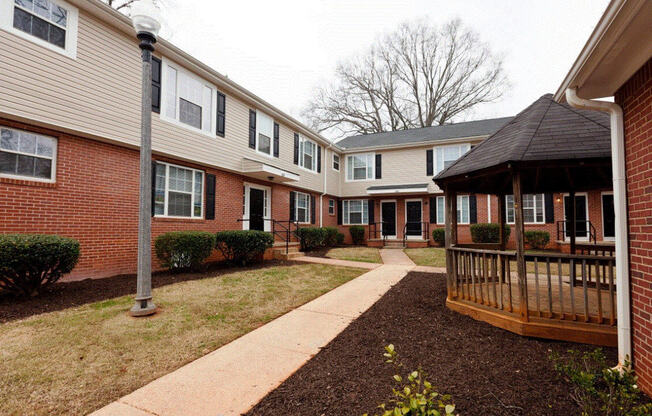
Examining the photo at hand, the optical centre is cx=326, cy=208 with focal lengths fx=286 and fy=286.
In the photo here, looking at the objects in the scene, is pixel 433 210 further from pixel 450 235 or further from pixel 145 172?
pixel 145 172

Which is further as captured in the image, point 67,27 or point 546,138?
point 67,27

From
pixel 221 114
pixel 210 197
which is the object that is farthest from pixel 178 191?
pixel 221 114

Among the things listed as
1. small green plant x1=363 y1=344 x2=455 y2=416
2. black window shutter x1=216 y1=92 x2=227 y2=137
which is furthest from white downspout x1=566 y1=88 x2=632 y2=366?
black window shutter x1=216 y1=92 x2=227 y2=137

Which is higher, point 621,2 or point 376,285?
point 621,2

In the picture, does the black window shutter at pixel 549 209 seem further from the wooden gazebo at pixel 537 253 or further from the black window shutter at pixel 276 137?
the black window shutter at pixel 276 137

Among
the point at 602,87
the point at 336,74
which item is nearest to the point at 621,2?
the point at 602,87

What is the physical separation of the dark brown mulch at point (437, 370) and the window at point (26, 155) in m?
6.89

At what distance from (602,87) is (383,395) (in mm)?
3575

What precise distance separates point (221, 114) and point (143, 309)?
7.32 meters

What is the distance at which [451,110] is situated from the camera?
2528 cm

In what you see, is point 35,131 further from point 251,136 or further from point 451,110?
point 451,110

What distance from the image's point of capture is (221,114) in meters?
9.84

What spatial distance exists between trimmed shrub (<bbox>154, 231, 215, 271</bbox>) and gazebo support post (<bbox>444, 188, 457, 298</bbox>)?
6116 mm

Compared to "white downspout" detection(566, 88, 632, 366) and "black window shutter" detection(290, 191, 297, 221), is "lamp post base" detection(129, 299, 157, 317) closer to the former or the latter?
"white downspout" detection(566, 88, 632, 366)
